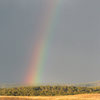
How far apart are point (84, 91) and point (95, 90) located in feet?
6.40

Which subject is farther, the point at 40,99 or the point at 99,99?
the point at 40,99

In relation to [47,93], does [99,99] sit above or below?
below

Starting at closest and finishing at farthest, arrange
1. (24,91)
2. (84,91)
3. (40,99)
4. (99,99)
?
(99,99)
(40,99)
(84,91)
(24,91)

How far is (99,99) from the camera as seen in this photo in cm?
1906

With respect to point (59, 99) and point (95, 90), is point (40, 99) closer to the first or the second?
point (59, 99)

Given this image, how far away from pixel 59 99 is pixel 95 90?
823 cm

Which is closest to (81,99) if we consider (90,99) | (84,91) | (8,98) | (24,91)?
(90,99)

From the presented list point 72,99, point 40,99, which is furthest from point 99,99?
point 40,99

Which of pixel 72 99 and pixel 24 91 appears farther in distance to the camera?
pixel 24 91

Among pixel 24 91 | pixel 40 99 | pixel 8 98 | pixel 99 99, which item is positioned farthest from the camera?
pixel 24 91

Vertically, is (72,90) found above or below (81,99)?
above

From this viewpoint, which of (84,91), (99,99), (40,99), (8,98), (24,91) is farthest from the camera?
(24,91)

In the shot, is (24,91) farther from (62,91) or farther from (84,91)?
(84,91)

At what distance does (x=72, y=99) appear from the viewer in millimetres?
19516
